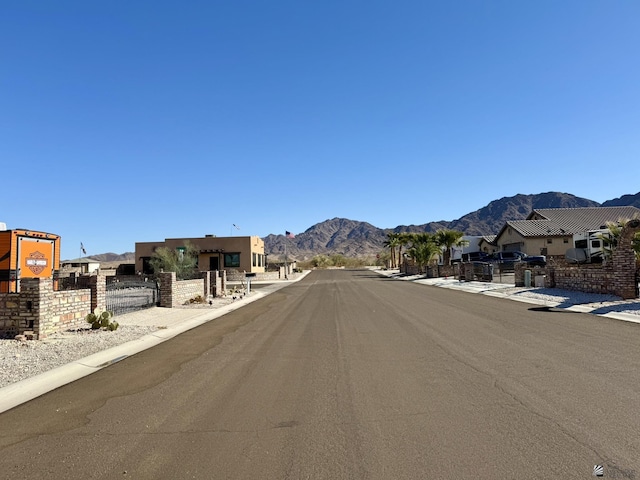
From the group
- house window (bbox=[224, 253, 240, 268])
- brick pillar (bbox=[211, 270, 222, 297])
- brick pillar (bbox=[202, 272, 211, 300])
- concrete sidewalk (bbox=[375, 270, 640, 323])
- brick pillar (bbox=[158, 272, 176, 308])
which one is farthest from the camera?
house window (bbox=[224, 253, 240, 268])

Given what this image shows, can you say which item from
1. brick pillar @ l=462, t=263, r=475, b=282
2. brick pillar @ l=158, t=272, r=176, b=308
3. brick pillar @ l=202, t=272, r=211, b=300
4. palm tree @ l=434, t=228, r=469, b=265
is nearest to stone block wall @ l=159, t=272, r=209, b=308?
brick pillar @ l=158, t=272, r=176, b=308

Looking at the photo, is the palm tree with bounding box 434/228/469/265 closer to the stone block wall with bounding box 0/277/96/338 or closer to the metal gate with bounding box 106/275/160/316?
the metal gate with bounding box 106/275/160/316

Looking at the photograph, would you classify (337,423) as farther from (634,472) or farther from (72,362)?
(72,362)

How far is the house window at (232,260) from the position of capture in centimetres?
6631

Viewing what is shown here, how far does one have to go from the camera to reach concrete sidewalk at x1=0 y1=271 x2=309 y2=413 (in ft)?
24.9

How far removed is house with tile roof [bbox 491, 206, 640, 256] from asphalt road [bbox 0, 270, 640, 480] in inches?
1848

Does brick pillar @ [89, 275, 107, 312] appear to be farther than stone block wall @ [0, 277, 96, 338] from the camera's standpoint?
Yes

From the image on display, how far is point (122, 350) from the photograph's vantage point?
11.3 metres

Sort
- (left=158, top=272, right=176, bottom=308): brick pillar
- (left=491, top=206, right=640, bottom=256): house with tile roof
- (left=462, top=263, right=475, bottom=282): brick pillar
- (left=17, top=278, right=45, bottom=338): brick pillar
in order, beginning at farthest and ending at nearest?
(left=491, top=206, right=640, bottom=256): house with tile roof
(left=462, top=263, right=475, bottom=282): brick pillar
(left=158, top=272, right=176, bottom=308): brick pillar
(left=17, top=278, right=45, bottom=338): brick pillar

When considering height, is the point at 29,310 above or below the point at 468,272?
below

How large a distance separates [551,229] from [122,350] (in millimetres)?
55983

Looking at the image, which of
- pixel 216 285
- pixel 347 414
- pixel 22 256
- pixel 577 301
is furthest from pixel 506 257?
pixel 347 414

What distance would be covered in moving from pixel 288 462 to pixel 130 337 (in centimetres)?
983

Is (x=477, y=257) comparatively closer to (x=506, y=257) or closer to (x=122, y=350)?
(x=506, y=257)
